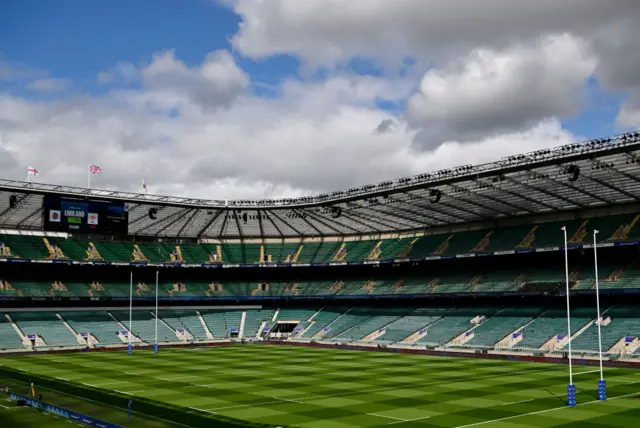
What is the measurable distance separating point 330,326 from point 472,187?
29988 mm

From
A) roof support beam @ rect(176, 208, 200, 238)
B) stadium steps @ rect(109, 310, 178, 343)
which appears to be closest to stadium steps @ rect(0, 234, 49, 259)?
stadium steps @ rect(109, 310, 178, 343)

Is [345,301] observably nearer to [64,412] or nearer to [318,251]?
[318,251]

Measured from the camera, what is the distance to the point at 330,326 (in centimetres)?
8575

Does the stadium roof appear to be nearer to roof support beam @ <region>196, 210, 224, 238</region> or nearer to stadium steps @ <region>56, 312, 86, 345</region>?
roof support beam @ <region>196, 210, 224, 238</region>

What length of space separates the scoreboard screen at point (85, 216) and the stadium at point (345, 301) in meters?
0.18

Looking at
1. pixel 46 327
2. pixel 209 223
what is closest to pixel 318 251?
pixel 209 223

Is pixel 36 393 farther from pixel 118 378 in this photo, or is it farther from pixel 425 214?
pixel 425 214

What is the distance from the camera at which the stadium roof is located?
55062mm

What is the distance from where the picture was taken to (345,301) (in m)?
93.3

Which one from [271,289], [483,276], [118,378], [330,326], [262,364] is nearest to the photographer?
[118,378]

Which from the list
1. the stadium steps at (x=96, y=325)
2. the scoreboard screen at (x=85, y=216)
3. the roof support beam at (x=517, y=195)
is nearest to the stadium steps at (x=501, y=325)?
the roof support beam at (x=517, y=195)

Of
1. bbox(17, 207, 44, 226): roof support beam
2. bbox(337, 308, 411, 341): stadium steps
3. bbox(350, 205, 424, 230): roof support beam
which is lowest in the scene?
bbox(337, 308, 411, 341): stadium steps

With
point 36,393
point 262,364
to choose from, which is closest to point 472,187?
point 262,364

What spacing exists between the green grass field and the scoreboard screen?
17849 mm
